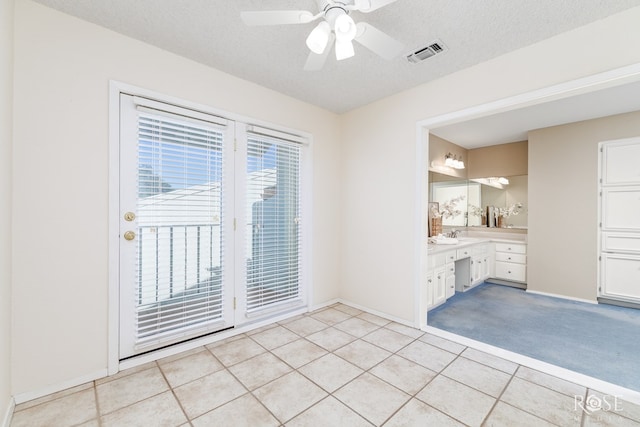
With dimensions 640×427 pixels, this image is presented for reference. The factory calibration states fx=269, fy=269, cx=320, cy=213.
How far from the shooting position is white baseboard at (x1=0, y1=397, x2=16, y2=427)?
1500 millimetres

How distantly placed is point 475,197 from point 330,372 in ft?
15.4

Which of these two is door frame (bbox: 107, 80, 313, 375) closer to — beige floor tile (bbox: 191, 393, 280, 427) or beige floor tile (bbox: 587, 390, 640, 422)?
beige floor tile (bbox: 191, 393, 280, 427)

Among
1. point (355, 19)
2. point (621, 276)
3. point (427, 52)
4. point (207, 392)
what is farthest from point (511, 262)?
point (207, 392)

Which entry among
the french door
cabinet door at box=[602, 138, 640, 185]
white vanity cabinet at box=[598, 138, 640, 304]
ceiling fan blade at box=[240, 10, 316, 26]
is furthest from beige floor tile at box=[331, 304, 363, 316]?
cabinet door at box=[602, 138, 640, 185]

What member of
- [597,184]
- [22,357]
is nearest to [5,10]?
[22,357]

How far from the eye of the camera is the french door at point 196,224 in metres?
2.14

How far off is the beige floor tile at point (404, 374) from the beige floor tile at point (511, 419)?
424mm

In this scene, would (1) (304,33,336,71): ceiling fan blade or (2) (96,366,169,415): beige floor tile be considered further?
(1) (304,33,336,71): ceiling fan blade

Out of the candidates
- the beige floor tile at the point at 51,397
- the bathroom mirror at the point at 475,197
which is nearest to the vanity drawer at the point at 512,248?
the bathroom mirror at the point at 475,197

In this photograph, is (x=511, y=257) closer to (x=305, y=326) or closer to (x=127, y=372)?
(x=305, y=326)

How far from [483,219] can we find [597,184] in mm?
1759

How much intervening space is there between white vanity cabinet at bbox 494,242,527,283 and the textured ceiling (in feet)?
11.4

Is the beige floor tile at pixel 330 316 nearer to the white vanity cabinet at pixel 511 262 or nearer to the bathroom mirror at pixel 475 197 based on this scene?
the bathroom mirror at pixel 475 197

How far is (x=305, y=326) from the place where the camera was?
9.53 feet
